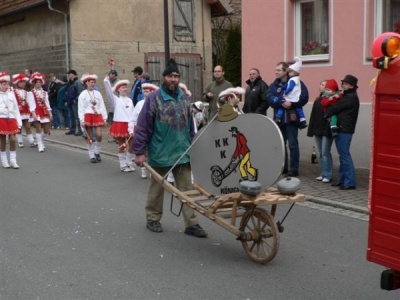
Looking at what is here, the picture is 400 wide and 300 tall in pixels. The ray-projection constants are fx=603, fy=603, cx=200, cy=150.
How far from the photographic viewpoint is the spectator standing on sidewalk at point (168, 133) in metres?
6.86

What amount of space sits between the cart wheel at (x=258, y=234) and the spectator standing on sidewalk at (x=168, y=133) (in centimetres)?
100

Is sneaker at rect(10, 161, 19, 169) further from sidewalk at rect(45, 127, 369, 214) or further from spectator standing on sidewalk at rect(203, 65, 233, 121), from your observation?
sidewalk at rect(45, 127, 369, 214)

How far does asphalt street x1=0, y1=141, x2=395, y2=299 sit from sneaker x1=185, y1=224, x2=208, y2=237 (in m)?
0.08

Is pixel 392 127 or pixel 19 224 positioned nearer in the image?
pixel 392 127

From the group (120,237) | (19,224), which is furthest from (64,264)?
(19,224)

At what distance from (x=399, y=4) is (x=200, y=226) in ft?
21.4

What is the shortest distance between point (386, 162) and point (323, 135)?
6.30m

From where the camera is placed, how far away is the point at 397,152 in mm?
3746

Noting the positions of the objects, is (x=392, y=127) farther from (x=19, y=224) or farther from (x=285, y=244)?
(x=19, y=224)

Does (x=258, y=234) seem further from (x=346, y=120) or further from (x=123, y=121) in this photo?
(x=123, y=121)

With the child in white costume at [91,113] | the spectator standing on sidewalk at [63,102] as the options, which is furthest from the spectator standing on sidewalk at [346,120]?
the spectator standing on sidewalk at [63,102]

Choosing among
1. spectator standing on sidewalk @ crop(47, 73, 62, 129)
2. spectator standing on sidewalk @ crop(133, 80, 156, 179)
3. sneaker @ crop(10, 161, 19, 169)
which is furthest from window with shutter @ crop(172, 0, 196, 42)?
spectator standing on sidewalk @ crop(133, 80, 156, 179)

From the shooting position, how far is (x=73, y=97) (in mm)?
19047

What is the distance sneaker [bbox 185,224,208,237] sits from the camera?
6.90 m
